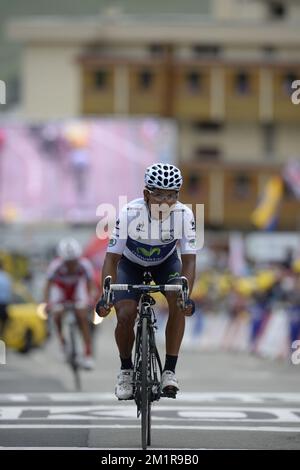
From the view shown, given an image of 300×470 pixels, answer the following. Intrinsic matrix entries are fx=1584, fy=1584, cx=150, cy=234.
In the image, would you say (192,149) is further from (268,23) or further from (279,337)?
(279,337)

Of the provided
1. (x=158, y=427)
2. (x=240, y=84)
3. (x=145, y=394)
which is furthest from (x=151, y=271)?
(x=240, y=84)

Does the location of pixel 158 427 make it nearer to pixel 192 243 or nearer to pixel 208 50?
pixel 192 243

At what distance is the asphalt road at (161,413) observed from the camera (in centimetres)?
1128

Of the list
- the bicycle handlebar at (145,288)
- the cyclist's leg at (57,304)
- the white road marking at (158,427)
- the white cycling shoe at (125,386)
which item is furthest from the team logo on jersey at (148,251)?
the cyclist's leg at (57,304)

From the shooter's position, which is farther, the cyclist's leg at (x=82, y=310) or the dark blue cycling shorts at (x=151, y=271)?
the cyclist's leg at (x=82, y=310)

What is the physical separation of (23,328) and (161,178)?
2059 centimetres

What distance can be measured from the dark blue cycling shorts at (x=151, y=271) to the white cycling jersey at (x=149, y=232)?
171 mm

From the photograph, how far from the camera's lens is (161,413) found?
13984mm

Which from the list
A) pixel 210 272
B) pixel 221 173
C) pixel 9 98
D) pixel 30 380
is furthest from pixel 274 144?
pixel 30 380

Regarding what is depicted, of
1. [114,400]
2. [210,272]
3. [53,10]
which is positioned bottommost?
[114,400]

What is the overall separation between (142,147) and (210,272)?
104 ft

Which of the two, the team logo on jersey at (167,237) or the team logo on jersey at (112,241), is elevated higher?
the team logo on jersey at (167,237)

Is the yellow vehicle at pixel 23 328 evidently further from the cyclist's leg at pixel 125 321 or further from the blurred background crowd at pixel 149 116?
the blurred background crowd at pixel 149 116

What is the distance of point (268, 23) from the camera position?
95.1 meters
